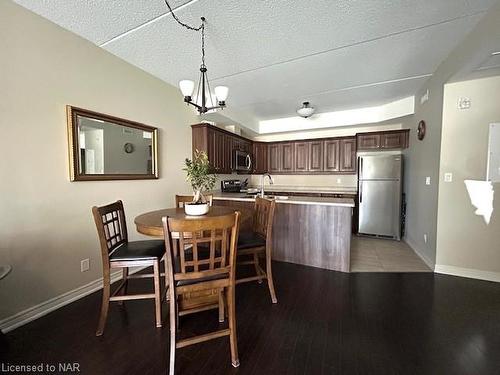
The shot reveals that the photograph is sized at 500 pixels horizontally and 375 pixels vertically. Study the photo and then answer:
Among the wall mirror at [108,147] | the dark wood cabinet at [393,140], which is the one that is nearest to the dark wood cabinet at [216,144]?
the wall mirror at [108,147]

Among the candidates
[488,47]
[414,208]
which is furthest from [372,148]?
[488,47]

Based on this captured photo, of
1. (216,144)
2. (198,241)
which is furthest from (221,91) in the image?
(216,144)

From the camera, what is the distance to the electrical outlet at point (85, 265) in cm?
221

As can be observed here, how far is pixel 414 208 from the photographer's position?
366cm

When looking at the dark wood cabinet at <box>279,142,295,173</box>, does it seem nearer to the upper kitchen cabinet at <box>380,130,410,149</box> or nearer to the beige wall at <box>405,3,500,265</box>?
the upper kitchen cabinet at <box>380,130,410,149</box>

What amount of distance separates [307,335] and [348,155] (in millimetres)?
4100

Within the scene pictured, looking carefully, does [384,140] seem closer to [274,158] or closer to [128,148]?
[274,158]

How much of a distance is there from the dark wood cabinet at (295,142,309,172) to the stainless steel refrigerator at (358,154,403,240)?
1.22m

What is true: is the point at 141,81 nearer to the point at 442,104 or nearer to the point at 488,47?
the point at 488,47

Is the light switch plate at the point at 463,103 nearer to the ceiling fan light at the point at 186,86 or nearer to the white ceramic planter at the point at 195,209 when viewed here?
the ceiling fan light at the point at 186,86

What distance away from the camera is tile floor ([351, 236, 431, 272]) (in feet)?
9.42

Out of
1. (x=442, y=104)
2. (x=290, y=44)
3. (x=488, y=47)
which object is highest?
(x=290, y=44)

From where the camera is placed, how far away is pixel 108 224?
1906 mm

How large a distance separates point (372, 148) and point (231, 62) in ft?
11.2
